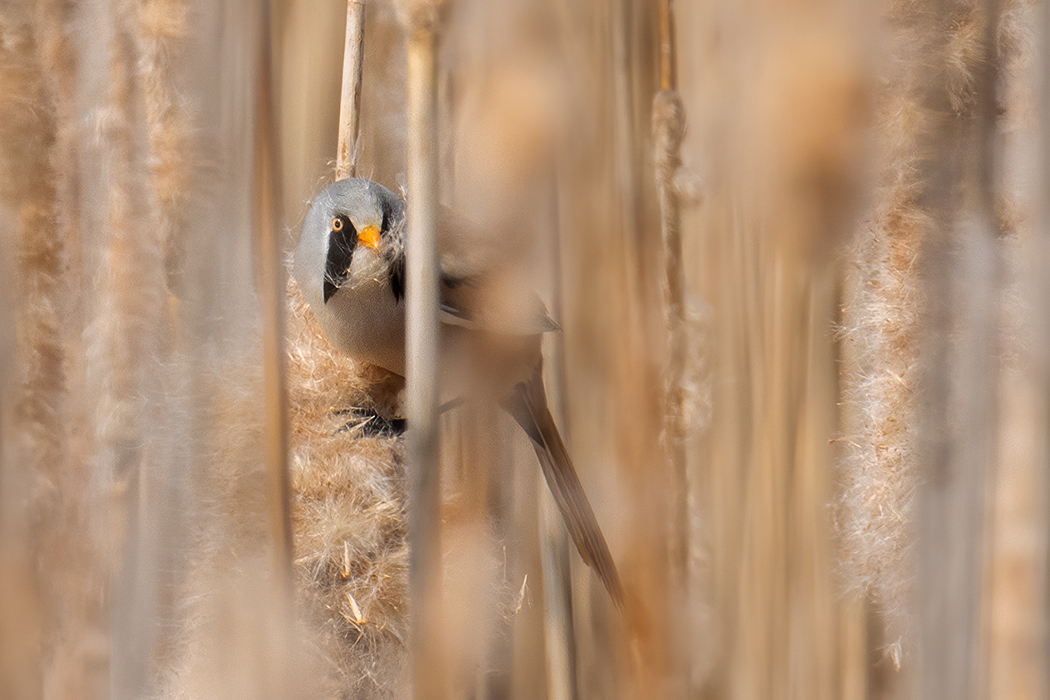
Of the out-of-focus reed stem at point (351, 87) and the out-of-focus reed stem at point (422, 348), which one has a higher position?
the out-of-focus reed stem at point (351, 87)

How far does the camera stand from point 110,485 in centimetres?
56

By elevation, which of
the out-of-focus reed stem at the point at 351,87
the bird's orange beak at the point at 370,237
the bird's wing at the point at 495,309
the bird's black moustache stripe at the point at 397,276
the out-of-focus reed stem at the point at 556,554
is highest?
the out-of-focus reed stem at the point at 351,87

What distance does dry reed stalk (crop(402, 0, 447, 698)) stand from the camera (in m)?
0.43

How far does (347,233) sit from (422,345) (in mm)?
182

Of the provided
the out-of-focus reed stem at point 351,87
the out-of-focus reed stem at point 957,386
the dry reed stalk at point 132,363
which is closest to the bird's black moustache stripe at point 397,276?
the out-of-focus reed stem at point 351,87

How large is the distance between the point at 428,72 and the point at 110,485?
47 centimetres

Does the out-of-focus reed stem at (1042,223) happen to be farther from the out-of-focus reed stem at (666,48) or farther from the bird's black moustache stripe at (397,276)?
the bird's black moustache stripe at (397,276)

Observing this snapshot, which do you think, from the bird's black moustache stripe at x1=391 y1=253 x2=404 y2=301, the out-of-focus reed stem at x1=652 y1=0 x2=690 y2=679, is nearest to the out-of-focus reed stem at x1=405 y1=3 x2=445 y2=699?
the bird's black moustache stripe at x1=391 y1=253 x2=404 y2=301

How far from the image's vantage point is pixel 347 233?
56 centimetres

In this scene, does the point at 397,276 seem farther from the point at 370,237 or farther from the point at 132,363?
the point at 132,363

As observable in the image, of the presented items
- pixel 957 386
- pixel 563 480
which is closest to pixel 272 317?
pixel 563 480

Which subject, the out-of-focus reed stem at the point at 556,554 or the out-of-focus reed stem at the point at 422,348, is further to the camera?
the out-of-focus reed stem at the point at 556,554

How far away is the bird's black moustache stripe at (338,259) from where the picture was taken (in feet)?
1.83

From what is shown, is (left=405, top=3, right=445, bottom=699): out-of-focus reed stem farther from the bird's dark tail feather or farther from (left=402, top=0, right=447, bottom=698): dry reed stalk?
the bird's dark tail feather
